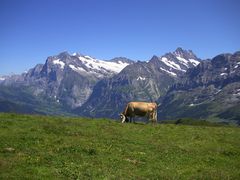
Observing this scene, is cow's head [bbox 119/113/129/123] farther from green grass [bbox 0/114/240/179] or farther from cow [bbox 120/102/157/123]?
green grass [bbox 0/114/240/179]

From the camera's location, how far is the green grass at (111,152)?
2202 centimetres

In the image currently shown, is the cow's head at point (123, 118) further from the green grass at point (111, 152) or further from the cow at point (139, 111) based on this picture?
the green grass at point (111, 152)

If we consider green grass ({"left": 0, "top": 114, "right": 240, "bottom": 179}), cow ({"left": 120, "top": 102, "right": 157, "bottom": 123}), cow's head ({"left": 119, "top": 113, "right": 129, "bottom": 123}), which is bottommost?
green grass ({"left": 0, "top": 114, "right": 240, "bottom": 179})

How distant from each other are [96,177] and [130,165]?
3.74m

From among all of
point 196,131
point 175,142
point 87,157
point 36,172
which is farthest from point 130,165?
point 196,131

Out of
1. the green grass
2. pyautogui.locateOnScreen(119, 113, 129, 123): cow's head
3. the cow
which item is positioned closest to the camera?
the green grass

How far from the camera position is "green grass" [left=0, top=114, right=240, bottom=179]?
2202 cm

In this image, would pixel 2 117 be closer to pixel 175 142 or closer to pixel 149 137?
pixel 149 137

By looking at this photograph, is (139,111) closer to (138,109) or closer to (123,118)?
(138,109)

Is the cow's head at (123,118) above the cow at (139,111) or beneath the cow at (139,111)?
beneath

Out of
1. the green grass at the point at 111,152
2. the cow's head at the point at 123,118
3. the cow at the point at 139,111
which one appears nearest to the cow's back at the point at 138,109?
the cow at the point at 139,111

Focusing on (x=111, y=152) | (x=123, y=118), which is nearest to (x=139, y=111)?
(x=123, y=118)

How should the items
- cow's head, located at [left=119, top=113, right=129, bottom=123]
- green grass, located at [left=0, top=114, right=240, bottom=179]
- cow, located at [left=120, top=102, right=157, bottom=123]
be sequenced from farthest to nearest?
cow, located at [left=120, top=102, right=157, bottom=123]
cow's head, located at [left=119, top=113, right=129, bottom=123]
green grass, located at [left=0, top=114, right=240, bottom=179]

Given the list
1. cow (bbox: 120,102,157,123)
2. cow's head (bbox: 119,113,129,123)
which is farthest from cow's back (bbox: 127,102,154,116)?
cow's head (bbox: 119,113,129,123)
